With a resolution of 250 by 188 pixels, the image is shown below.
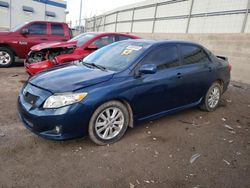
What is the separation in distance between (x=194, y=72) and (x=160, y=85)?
1006mm

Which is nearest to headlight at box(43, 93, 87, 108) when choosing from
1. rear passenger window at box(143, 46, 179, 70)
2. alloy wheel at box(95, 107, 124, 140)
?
alloy wheel at box(95, 107, 124, 140)

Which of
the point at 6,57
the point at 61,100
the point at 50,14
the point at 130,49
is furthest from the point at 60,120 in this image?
the point at 50,14

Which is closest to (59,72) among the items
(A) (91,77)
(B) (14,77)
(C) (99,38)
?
(A) (91,77)

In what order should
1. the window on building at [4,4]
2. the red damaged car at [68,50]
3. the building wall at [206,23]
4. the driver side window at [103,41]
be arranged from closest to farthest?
the red damaged car at [68,50] → the driver side window at [103,41] → the building wall at [206,23] → the window on building at [4,4]

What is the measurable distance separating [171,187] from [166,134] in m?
1.44

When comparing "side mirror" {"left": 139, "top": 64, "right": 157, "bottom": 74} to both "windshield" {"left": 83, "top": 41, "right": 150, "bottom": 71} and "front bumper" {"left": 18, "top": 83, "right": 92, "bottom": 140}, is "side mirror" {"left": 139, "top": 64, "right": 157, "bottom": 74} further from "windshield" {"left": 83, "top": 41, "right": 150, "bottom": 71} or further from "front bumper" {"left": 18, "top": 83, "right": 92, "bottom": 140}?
"front bumper" {"left": 18, "top": 83, "right": 92, "bottom": 140}

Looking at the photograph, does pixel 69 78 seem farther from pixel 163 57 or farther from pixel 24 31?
pixel 24 31

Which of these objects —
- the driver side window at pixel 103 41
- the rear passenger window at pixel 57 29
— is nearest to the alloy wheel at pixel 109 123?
the driver side window at pixel 103 41

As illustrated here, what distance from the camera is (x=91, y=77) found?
142 inches

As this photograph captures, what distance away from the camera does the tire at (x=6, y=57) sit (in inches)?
357

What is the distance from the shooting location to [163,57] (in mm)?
4332

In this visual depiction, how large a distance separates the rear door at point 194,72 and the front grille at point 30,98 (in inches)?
99.6

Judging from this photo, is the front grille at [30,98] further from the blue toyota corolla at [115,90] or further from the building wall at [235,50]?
the building wall at [235,50]

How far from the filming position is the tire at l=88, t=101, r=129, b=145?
351cm
